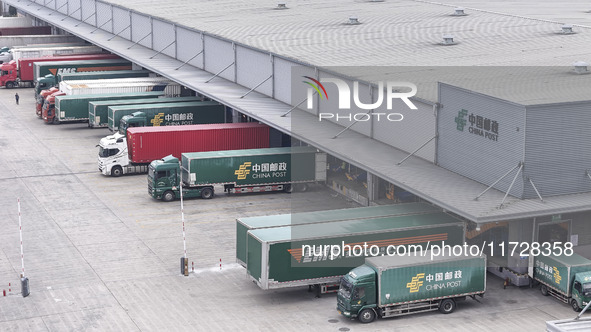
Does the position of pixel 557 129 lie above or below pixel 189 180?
above

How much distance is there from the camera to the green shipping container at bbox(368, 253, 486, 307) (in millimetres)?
43312

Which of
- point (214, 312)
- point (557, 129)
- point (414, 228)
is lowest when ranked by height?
point (214, 312)

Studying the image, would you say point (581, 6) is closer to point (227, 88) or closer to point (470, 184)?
point (227, 88)

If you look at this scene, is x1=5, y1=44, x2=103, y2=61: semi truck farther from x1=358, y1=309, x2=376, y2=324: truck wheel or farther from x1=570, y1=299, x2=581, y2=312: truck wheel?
x1=570, y1=299, x2=581, y2=312: truck wheel

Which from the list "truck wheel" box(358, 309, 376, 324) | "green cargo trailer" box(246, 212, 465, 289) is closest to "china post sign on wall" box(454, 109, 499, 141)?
→ "green cargo trailer" box(246, 212, 465, 289)

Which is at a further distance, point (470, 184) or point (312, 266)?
point (470, 184)

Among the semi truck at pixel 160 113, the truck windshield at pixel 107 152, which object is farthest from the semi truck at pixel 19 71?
the truck windshield at pixel 107 152

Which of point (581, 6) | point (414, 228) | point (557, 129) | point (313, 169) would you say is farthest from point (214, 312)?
point (581, 6)

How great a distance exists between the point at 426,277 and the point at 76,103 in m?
52.2

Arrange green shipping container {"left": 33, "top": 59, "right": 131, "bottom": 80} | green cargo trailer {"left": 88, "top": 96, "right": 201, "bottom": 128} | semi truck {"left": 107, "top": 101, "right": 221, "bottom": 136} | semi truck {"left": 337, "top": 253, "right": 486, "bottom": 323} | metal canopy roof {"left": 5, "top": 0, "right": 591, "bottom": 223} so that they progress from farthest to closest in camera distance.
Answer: green shipping container {"left": 33, "top": 59, "right": 131, "bottom": 80} → green cargo trailer {"left": 88, "top": 96, "right": 201, "bottom": 128} → semi truck {"left": 107, "top": 101, "right": 221, "bottom": 136} → metal canopy roof {"left": 5, "top": 0, "right": 591, "bottom": 223} → semi truck {"left": 337, "top": 253, "right": 486, "bottom": 323}

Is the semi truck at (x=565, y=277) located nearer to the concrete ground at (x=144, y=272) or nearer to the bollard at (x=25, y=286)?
the concrete ground at (x=144, y=272)

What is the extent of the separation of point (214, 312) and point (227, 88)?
37.0m

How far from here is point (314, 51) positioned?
7294cm

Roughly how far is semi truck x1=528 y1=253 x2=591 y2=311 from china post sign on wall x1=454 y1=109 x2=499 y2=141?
649cm
